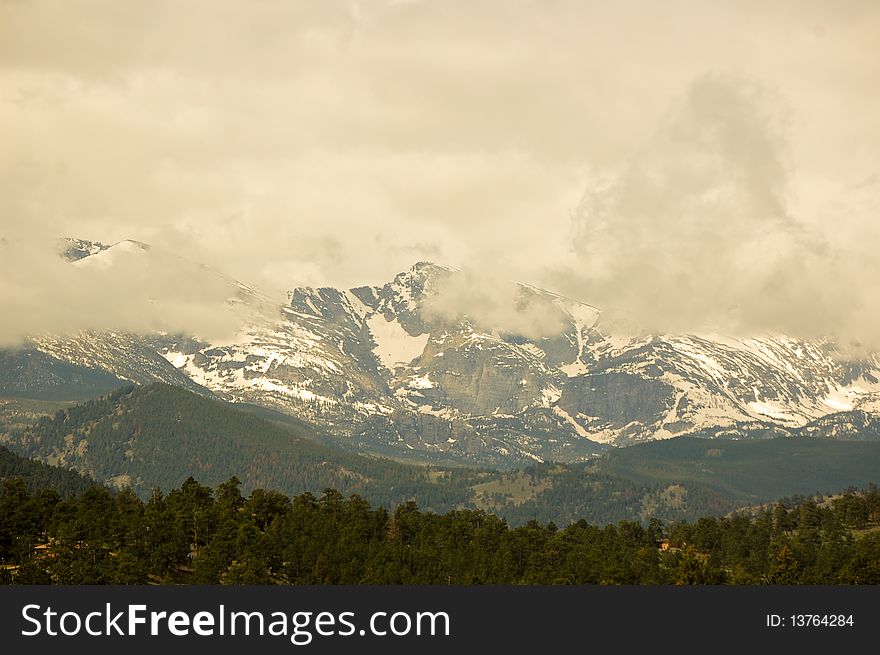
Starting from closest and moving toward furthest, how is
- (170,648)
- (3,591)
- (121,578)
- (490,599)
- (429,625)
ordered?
(170,648)
(429,625)
(3,591)
(490,599)
(121,578)

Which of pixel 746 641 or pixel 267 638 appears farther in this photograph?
pixel 746 641

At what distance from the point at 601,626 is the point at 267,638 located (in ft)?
132

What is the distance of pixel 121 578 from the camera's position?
188 metres

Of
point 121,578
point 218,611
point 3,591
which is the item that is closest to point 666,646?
point 218,611

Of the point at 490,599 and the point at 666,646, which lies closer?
the point at 666,646

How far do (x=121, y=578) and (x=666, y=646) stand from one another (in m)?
94.0

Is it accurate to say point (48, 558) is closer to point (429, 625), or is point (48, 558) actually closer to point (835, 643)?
point (429, 625)

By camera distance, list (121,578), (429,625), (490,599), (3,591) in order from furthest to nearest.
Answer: (121,578), (490,599), (3,591), (429,625)

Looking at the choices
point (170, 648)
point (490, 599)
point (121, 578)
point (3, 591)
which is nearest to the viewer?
point (170, 648)

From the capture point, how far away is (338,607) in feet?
442

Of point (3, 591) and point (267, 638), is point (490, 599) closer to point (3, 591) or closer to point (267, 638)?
point (267, 638)

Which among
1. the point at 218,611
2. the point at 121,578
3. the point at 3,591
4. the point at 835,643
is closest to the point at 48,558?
the point at 121,578

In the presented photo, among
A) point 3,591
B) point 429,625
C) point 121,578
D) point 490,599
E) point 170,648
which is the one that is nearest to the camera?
point 170,648

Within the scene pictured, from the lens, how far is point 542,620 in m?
140
